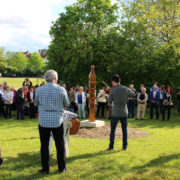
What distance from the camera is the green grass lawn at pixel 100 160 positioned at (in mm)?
5295

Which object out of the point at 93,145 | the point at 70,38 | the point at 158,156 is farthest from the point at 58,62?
the point at 158,156

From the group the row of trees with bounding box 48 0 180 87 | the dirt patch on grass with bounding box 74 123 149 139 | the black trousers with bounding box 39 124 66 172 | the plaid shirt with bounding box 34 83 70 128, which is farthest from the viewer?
the row of trees with bounding box 48 0 180 87

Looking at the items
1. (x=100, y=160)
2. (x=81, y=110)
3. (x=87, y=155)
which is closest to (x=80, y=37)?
(x=81, y=110)

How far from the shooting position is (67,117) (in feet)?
22.0

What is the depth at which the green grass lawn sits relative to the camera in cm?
529

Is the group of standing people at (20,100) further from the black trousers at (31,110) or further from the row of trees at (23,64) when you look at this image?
the row of trees at (23,64)

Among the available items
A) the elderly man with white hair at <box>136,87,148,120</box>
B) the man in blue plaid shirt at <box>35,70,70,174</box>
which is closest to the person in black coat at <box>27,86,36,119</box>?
the elderly man with white hair at <box>136,87,148,120</box>

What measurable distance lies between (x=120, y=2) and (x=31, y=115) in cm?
1379

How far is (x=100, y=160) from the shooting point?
20.7 feet

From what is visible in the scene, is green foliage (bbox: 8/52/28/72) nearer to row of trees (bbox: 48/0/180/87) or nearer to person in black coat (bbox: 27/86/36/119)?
row of trees (bbox: 48/0/180/87)

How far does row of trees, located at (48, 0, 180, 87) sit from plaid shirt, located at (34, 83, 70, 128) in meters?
12.6

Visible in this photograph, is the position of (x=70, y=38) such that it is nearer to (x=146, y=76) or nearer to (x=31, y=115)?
(x=146, y=76)

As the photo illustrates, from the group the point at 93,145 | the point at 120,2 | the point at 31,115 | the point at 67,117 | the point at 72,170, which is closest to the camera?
the point at 72,170

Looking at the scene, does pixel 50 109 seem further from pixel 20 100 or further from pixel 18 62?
pixel 18 62
